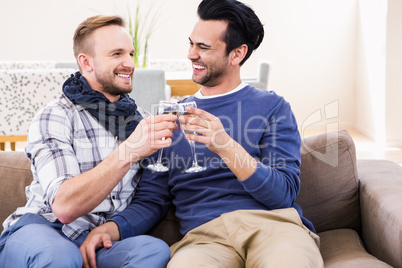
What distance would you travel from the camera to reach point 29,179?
206 cm

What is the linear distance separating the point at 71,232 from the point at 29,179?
1.33 feet

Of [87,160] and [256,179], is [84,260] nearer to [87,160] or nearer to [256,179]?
[87,160]

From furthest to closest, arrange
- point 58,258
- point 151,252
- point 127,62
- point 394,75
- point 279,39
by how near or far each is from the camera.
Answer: point 279,39
point 394,75
point 127,62
point 151,252
point 58,258

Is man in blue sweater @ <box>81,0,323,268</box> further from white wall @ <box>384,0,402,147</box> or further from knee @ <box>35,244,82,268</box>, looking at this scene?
white wall @ <box>384,0,402,147</box>

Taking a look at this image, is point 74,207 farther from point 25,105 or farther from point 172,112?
point 25,105

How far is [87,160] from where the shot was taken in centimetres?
183

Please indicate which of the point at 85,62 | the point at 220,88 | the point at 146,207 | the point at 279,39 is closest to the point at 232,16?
the point at 220,88

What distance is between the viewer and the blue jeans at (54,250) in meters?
1.52

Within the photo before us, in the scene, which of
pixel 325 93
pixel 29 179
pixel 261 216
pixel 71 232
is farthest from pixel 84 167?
pixel 325 93

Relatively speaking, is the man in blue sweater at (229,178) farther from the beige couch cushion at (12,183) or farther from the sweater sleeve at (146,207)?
the beige couch cushion at (12,183)

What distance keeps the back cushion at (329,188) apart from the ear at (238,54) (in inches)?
17.2

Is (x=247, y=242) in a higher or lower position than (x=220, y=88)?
lower

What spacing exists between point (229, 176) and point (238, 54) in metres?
0.53

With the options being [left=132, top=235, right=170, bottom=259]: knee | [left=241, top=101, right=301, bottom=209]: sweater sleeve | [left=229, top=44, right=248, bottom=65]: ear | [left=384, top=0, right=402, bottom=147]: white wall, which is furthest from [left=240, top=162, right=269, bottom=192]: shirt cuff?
[left=384, top=0, right=402, bottom=147]: white wall
